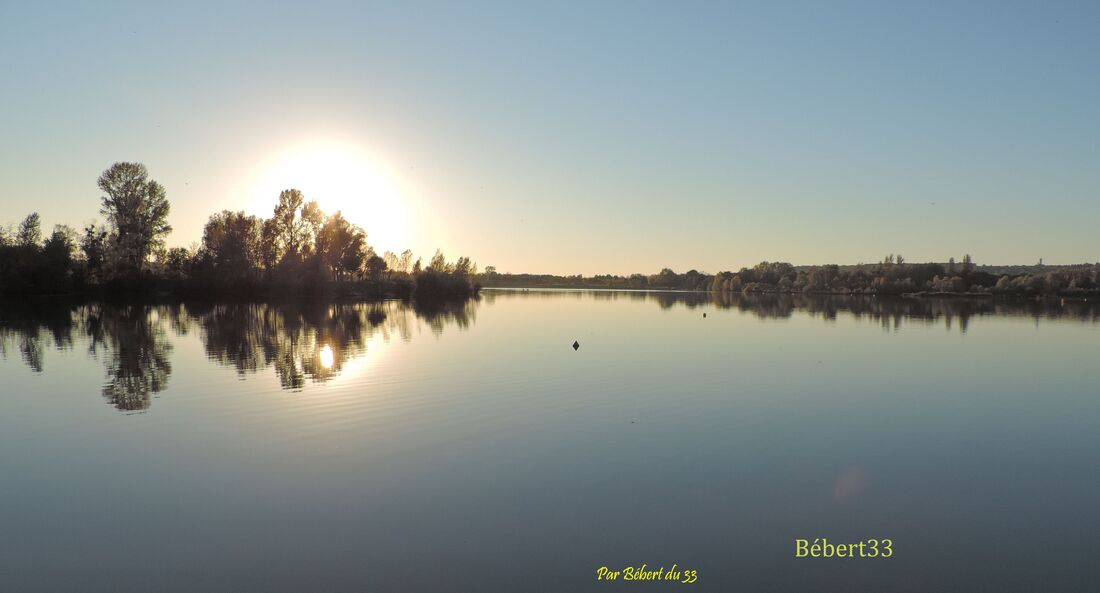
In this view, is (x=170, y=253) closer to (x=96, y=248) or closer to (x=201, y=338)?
(x=96, y=248)

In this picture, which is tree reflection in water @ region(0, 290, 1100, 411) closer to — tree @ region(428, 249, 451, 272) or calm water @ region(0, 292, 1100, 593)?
calm water @ region(0, 292, 1100, 593)

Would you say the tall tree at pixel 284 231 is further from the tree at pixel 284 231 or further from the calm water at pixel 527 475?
the calm water at pixel 527 475

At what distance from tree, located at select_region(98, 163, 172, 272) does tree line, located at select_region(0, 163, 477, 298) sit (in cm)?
9

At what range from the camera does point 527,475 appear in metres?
10.6

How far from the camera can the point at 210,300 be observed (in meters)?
73.9

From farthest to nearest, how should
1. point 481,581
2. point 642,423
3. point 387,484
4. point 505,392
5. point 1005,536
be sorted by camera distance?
point 505,392 < point 642,423 < point 387,484 < point 1005,536 < point 481,581

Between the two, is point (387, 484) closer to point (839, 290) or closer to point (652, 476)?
point (652, 476)

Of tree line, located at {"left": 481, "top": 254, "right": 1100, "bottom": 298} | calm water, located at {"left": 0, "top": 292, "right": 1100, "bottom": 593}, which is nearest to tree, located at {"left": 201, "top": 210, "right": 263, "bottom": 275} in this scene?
calm water, located at {"left": 0, "top": 292, "right": 1100, "bottom": 593}

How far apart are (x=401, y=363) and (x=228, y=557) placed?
52.6 feet

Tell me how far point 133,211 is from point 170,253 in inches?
553

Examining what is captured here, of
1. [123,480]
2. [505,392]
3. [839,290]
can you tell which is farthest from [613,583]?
[839,290]

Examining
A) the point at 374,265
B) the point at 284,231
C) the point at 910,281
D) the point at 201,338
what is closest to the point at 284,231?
the point at 284,231

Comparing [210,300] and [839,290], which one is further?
[839,290]

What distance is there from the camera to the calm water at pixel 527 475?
7414 millimetres
